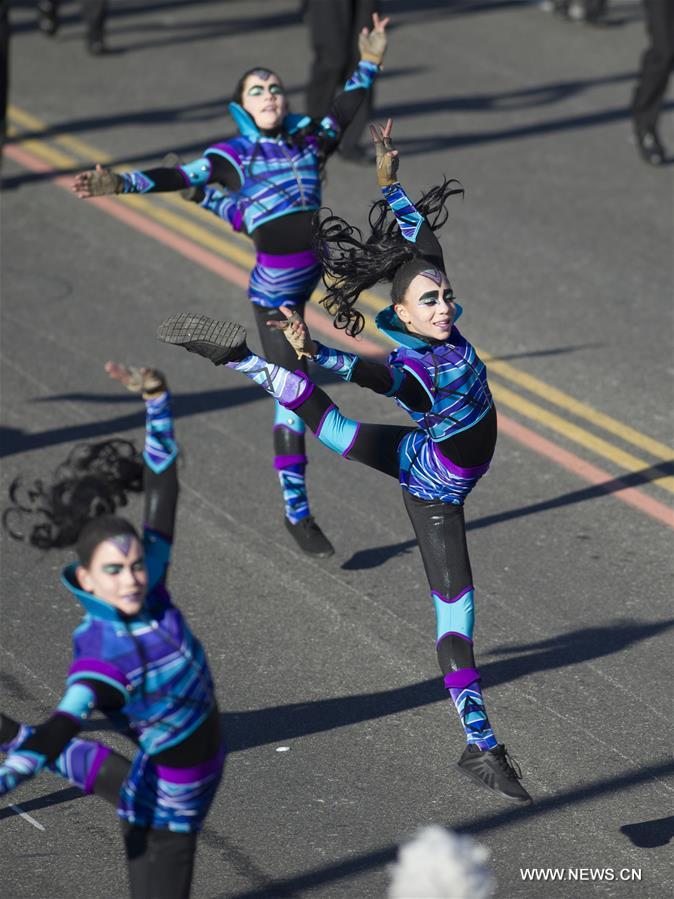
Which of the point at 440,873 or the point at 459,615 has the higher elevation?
the point at 440,873

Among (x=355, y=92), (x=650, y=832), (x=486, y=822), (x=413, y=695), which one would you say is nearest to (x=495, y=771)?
(x=486, y=822)

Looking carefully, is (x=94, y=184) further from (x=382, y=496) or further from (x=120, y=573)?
(x=120, y=573)

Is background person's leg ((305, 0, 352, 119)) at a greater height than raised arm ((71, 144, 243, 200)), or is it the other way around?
raised arm ((71, 144, 243, 200))

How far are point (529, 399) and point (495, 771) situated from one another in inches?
157

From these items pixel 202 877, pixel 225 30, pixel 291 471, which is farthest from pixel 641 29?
pixel 202 877

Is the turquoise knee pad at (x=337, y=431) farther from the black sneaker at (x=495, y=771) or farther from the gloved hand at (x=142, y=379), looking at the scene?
the black sneaker at (x=495, y=771)

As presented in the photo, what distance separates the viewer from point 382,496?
8789 millimetres

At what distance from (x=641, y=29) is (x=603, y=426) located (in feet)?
29.2

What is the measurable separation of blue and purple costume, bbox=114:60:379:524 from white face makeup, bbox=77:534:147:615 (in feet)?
10.9

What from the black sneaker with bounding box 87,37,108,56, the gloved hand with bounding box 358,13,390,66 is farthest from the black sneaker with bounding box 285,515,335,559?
the black sneaker with bounding box 87,37,108,56

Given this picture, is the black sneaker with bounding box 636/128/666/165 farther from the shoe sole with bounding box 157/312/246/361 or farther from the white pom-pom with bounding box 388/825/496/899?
the white pom-pom with bounding box 388/825/496/899

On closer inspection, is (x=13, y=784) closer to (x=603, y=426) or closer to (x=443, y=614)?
(x=443, y=614)

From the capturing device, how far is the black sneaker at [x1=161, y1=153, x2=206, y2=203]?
7777 mm

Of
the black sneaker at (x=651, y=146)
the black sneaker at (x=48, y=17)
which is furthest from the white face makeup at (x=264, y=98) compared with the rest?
the black sneaker at (x=48, y=17)
